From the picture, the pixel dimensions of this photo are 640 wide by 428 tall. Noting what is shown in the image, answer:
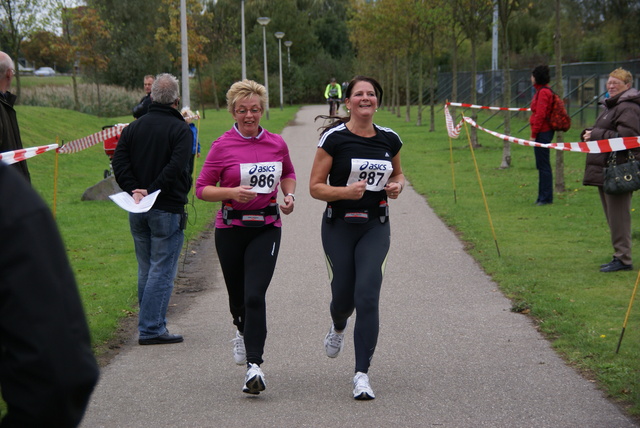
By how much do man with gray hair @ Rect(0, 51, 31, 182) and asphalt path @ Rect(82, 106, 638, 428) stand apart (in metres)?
1.85

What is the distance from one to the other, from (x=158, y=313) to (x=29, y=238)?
5580mm

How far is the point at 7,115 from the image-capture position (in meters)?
7.00

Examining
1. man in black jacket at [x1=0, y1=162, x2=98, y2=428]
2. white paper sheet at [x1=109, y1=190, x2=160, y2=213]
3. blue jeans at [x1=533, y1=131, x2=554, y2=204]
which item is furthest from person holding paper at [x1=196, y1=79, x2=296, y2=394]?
blue jeans at [x1=533, y1=131, x2=554, y2=204]

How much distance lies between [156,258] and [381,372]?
2172 mm

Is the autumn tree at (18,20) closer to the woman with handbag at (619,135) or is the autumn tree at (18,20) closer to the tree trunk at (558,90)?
the tree trunk at (558,90)

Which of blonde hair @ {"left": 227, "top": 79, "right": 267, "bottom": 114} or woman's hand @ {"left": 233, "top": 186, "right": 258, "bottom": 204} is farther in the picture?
blonde hair @ {"left": 227, "top": 79, "right": 267, "bottom": 114}

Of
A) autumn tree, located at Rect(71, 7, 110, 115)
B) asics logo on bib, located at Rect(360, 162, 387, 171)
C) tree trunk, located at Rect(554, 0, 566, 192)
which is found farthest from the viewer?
autumn tree, located at Rect(71, 7, 110, 115)

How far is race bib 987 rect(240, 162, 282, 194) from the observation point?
5.87 meters

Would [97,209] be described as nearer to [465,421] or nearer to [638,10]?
[465,421]

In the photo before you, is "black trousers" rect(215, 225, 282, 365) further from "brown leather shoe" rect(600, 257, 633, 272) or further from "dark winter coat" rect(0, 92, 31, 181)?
"brown leather shoe" rect(600, 257, 633, 272)

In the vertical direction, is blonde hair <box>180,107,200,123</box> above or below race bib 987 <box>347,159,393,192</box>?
above

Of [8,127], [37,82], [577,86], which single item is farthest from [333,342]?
[37,82]

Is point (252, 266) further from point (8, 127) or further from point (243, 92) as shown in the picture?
point (8, 127)

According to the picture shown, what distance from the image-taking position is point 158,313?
7031 millimetres
